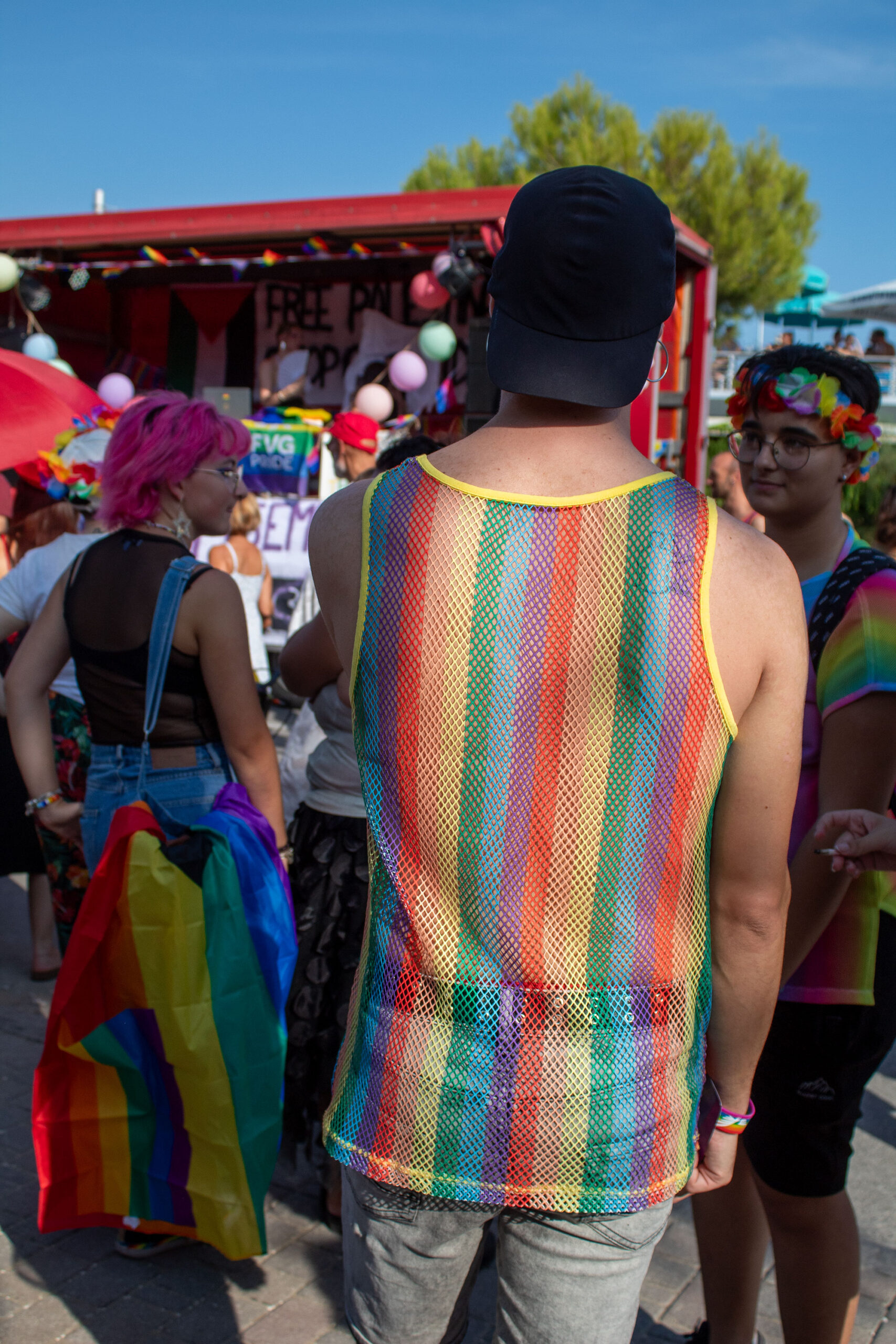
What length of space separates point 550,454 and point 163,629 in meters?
1.45

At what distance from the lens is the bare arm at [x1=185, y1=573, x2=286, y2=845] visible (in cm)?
243

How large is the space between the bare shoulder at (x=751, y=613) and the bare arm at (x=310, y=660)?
1.14 meters

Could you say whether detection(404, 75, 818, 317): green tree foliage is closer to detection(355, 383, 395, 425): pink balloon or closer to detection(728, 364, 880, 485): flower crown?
detection(355, 383, 395, 425): pink balloon

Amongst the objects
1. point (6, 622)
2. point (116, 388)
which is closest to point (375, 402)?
point (116, 388)

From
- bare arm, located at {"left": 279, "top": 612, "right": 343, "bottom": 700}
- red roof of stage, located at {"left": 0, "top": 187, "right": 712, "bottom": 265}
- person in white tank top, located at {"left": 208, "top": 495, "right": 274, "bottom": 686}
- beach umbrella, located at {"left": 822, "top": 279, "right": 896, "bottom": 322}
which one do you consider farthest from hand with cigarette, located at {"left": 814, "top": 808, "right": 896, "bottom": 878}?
beach umbrella, located at {"left": 822, "top": 279, "right": 896, "bottom": 322}

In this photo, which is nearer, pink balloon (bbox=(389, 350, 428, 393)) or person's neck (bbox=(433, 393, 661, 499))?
person's neck (bbox=(433, 393, 661, 499))

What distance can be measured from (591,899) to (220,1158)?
1.53 meters

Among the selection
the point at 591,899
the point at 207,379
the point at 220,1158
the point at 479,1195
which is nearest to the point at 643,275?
the point at 591,899

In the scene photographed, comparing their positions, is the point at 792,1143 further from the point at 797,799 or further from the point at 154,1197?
the point at 154,1197

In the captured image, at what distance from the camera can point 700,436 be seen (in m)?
8.80

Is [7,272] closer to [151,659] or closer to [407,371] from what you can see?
[407,371]

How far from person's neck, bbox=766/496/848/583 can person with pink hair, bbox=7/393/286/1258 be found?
46.5 inches

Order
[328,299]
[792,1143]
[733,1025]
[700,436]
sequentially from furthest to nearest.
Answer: [328,299]
[700,436]
[792,1143]
[733,1025]

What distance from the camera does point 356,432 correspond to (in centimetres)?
526
